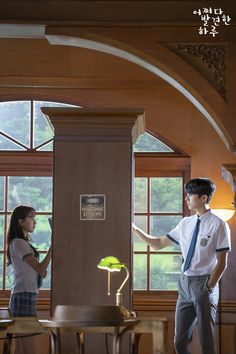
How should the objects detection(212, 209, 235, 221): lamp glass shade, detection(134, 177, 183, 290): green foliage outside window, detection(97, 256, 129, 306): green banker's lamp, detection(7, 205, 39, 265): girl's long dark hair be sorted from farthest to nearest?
detection(134, 177, 183, 290): green foliage outside window → detection(212, 209, 235, 221): lamp glass shade → detection(7, 205, 39, 265): girl's long dark hair → detection(97, 256, 129, 306): green banker's lamp

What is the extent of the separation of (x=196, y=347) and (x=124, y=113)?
9.75 ft

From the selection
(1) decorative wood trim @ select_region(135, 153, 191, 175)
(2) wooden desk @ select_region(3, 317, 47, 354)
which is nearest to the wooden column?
(2) wooden desk @ select_region(3, 317, 47, 354)

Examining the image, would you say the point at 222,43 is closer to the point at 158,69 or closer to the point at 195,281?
the point at 158,69

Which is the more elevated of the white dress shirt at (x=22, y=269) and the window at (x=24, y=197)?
the window at (x=24, y=197)

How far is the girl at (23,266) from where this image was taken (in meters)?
6.11

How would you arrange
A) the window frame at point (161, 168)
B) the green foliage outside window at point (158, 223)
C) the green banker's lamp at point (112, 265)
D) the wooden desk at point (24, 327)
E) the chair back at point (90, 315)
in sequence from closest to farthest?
the chair back at point (90, 315) < the wooden desk at point (24, 327) < the green banker's lamp at point (112, 265) < the window frame at point (161, 168) < the green foliage outside window at point (158, 223)

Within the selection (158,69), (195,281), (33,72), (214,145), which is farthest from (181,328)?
(33,72)

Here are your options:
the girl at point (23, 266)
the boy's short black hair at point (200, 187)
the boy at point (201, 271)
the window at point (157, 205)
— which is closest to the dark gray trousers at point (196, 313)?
the boy at point (201, 271)

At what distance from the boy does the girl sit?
3.28 ft

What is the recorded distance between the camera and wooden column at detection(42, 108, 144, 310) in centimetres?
584

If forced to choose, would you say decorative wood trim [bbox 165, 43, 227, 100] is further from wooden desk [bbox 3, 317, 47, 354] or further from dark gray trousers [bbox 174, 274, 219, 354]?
wooden desk [bbox 3, 317, 47, 354]

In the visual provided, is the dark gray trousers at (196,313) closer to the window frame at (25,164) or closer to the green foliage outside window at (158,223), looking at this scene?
the green foliage outside window at (158,223)

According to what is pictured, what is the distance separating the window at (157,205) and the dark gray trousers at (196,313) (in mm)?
2355

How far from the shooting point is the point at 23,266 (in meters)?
6.19
